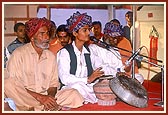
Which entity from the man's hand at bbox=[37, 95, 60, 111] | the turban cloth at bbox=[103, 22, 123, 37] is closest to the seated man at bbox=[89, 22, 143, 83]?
the turban cloth at bbox=[103, 22, 123, 37]

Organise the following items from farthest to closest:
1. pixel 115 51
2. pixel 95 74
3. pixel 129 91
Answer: pixel 115 51 → pixel 95 74 → pixel 129 91

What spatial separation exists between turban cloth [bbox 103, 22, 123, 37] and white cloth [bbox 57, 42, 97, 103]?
347mm

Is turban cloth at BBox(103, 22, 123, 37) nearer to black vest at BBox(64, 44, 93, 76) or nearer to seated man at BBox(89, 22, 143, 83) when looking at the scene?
seated man at BBox(89, 22, 143, 83)

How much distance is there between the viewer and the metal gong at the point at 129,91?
4.21 meters

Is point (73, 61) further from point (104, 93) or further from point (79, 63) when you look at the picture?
point (104, 93)

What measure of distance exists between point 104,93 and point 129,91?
0.93 feet

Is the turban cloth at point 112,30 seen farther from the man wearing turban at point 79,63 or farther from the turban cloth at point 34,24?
the turban cloth at point 34,24

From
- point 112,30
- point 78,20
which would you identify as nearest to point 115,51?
point 112,30

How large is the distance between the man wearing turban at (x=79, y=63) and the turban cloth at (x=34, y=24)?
226 mm

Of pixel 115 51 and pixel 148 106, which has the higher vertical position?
pixel 115 51

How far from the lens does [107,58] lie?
4.61 metres

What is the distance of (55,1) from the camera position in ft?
13.9

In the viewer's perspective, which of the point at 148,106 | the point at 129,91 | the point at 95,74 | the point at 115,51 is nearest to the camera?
the point at 129,91

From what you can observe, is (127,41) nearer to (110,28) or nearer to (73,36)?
(110,28)
